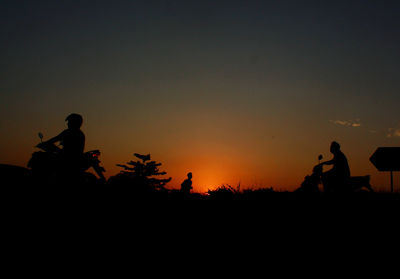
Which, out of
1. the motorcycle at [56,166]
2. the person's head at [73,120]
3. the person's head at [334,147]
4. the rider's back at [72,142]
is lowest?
the motorcycle at [56,166]

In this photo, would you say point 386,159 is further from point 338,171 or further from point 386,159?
point 338,171

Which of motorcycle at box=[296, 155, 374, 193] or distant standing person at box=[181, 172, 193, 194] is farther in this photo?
distant standing person at box=[181, 172, 193, 194]

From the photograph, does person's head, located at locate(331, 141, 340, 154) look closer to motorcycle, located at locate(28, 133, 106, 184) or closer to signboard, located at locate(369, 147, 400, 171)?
signboard, located at locate(369, 147, 400, 171)

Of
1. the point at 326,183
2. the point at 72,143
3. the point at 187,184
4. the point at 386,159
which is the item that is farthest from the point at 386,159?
the point at 72,143

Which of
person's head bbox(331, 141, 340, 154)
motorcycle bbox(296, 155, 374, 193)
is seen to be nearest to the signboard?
motorcycle bbox(296, 155, 374, 193)

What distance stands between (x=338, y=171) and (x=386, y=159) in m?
3.48

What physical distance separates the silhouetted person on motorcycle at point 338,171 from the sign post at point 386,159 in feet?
10.1

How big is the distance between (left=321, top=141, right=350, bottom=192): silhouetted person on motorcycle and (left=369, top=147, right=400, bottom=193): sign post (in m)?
3.09

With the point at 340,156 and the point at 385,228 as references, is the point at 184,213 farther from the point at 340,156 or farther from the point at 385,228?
the point at 340,156

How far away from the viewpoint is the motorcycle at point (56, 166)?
20.6ft

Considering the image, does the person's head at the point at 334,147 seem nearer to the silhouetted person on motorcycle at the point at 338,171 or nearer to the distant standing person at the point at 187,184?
the silhouetted person on motorcycle at the point at 338,171

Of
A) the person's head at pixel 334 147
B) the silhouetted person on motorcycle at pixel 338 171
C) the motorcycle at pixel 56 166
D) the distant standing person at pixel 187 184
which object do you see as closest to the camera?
the motorcycle at pixel 56 166

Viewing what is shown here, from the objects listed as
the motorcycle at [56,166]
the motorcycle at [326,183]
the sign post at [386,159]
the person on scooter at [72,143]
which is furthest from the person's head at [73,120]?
the sign post at [386,159]

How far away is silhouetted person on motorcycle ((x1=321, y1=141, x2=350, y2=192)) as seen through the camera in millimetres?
10430
